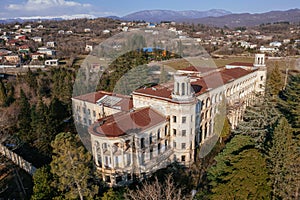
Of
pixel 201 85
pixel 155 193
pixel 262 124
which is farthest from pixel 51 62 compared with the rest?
pixel 155 193

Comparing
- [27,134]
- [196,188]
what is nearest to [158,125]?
[196,188]

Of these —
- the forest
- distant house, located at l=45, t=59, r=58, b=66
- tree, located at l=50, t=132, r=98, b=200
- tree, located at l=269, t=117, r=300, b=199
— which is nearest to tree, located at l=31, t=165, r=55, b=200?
the forest

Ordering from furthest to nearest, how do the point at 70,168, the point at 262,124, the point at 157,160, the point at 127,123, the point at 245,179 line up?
the point at 262,124 < the point at 157,160 < the point at 127,123 < the point at 70,168 < the point at 245,179

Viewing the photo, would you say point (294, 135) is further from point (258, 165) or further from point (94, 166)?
point (94, 166)

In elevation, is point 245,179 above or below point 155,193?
above

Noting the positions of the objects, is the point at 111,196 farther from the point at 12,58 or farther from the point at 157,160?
the point at 12,58

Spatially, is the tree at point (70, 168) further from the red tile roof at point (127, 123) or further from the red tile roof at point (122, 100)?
the red tile roof at point (122, 100)

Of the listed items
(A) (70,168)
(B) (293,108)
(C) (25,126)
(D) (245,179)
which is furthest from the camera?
(C) (25,126)
